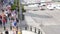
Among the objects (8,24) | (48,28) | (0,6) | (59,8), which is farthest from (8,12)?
(59,8)

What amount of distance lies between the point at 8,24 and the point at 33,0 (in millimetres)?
29197

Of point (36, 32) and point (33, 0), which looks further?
point (33, 0)

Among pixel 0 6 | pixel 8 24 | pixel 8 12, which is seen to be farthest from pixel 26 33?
pixel 0 6

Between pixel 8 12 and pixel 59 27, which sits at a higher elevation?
pixel 8 12

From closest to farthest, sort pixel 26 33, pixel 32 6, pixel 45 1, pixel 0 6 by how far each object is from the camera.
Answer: pixel 26 33, pixel 0 6, pixel 32 6, pixel 45 1

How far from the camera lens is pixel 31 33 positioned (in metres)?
19.2

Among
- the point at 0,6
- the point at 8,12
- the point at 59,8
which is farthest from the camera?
the point at 59,8

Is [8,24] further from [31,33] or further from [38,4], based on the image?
[38,4]

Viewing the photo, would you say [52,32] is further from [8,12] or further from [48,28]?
[8,12]

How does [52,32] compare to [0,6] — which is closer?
[52,32]

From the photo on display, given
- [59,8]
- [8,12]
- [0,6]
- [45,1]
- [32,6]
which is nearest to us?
[8,12]

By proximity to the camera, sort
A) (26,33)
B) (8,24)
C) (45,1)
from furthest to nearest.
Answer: (45,1) < (8,24) < (26,33)

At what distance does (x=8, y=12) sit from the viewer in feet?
76.9

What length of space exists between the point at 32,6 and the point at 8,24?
28922 mm
